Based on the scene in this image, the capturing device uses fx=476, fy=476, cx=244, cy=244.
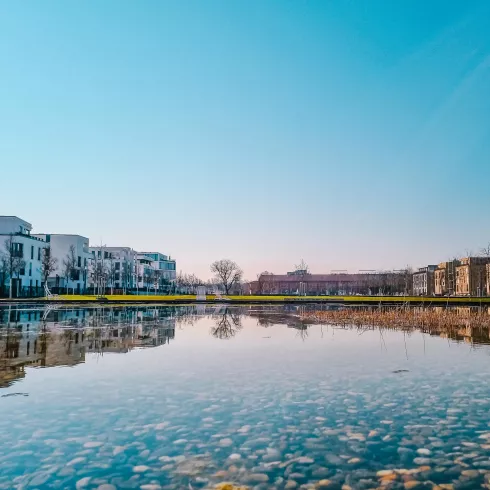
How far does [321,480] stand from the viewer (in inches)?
199

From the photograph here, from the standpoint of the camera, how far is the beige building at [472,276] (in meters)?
96.6

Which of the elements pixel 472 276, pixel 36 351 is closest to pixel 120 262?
pixel 472 276

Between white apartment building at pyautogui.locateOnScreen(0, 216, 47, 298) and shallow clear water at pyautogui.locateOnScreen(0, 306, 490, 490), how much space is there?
2253 inches

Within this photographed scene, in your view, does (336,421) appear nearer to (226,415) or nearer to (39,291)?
(226,415)

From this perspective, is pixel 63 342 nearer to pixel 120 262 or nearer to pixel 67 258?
pixel 67 258

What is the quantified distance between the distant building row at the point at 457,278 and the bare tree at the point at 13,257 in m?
65.6

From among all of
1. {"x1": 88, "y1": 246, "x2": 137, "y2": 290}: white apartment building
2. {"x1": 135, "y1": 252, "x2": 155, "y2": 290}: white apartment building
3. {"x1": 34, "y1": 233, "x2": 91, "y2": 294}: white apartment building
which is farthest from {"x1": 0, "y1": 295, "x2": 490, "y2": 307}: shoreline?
{"x1": 135, "y1": 252, "x2": 155, "y2": 290}: white apartment building

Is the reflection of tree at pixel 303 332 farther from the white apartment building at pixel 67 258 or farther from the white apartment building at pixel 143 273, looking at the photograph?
the white apartment building at pixel 143 273

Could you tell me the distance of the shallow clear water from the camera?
523 cm

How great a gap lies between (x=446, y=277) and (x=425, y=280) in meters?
24.1

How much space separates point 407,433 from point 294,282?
16237 centimetres

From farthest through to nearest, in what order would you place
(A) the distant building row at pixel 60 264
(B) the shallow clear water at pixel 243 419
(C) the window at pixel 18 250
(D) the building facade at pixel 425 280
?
(D) the building facade at pixel 425 280, (C) the window at pixel 18 250, (A) the distant building row at pixel 60 264, (B) the shallow clear water at pixel 243 419

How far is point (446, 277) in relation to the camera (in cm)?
12531

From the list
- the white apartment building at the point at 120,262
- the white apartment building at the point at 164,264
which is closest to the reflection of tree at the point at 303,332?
the white apartment building at the point at 120,262
